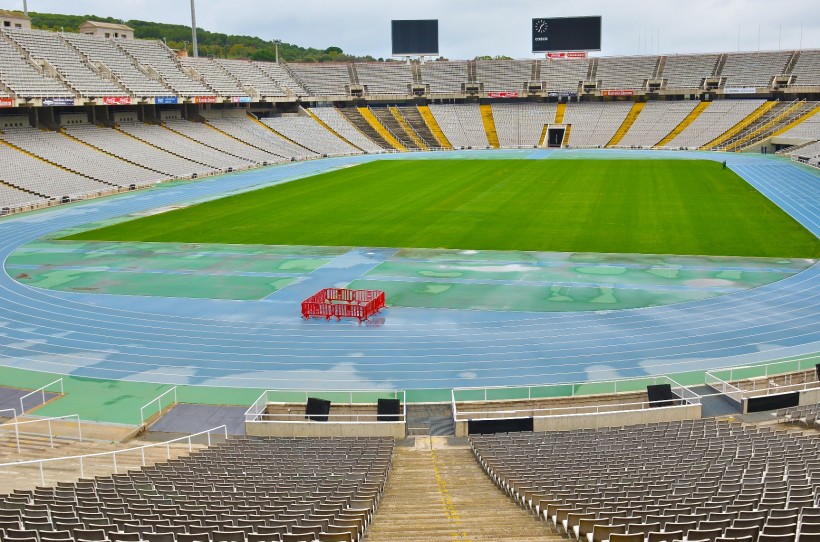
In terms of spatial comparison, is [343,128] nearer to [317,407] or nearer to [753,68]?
[753,68]

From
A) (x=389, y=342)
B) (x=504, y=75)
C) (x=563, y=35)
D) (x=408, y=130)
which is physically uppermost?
(x=563, y=35)

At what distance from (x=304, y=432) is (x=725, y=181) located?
48.8m

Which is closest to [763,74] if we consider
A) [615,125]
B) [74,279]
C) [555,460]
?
[615,125]

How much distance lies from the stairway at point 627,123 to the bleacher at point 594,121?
49cm

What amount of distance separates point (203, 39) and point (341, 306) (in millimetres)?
Answer: 166727

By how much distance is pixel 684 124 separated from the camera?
92.2m

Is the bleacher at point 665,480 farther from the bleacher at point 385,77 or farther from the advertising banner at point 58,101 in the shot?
the bleacher at point 385,77

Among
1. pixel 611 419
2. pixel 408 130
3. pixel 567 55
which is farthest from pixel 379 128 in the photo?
pixel 611 419

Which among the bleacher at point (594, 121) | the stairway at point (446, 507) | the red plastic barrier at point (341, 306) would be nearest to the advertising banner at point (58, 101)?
the red plastic barrier at point (341, 306)

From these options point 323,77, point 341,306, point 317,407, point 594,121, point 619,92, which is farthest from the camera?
point 323,77

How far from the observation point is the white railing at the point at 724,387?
1728cm

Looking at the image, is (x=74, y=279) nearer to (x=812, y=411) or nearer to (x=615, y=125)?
(x=812, y=411)

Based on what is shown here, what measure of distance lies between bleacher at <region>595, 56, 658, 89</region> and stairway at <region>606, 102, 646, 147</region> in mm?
2953

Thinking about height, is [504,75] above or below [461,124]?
above
